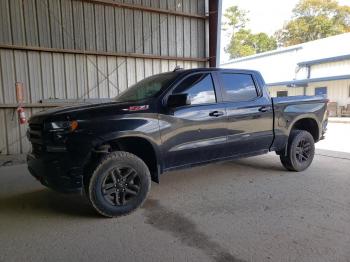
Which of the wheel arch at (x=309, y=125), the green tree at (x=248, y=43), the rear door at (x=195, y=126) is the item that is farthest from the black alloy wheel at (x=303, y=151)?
the green tree at (x=248, y=43)

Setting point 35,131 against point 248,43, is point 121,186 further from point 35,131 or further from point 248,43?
point 248,43

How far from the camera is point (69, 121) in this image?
3.41 metres

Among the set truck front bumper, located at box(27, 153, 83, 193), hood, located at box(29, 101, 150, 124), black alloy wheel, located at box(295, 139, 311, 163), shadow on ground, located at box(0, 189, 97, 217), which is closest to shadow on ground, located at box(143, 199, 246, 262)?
shadow on ground, located at box(0, 189, 97, 217)

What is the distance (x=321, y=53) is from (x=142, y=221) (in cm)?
2270

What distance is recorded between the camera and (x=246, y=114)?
4.75 meters

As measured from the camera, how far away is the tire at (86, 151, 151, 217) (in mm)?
3525

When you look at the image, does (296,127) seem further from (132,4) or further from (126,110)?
(132,4)

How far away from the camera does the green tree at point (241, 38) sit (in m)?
47.2

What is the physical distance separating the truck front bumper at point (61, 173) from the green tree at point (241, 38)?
46759 mm

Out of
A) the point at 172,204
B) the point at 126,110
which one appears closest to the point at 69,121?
the point at 126,110

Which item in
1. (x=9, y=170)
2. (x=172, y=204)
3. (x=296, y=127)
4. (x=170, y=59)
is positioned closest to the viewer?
(x=172, y=204)

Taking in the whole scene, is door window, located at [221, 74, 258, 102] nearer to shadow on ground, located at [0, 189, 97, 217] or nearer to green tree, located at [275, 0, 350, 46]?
shadow on ground, located at [0, 189, 97, 217]

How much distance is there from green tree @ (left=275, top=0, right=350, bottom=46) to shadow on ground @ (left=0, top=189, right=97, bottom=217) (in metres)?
41.1

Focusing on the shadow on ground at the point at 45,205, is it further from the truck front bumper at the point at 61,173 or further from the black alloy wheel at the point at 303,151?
the black alloy wheel at the point at 303,151
